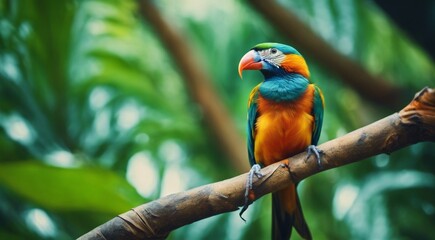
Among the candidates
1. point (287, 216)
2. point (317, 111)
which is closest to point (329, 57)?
point (317, 111)

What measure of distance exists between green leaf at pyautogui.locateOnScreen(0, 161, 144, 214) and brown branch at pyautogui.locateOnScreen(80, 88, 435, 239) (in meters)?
0.46

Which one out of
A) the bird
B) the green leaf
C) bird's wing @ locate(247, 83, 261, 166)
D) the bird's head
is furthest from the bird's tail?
the green leaf

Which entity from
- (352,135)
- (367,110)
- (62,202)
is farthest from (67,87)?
(352,135)

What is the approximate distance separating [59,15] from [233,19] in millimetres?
768

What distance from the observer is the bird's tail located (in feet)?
4.03

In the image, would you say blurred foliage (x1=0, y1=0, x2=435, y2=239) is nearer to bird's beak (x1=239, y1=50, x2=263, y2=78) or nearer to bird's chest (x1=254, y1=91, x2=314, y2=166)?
bird's chest (x1=254, y1=91, x2=314, y2=166)

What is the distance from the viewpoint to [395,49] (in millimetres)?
2480

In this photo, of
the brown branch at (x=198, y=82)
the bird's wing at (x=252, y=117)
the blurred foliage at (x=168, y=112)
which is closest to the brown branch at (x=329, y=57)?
the blurred foliage at (x=168, y=112)

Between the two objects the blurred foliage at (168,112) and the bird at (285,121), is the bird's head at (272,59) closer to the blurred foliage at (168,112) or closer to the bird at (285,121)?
the bird at (285,121)

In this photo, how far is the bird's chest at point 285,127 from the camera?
125 cm

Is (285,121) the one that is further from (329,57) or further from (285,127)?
(329,57)

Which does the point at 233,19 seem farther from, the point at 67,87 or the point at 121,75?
the point at 67,87

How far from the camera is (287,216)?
4.07ft

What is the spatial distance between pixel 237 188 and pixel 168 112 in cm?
142
